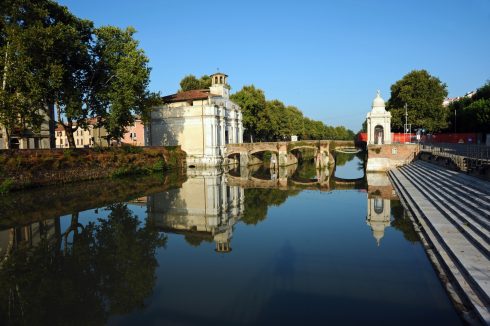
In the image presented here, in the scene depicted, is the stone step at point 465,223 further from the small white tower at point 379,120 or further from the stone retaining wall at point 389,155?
the small white tower at point 379,120

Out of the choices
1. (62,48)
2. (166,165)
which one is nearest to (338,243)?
(62,48)

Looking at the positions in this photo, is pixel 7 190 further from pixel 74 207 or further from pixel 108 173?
pixel 108 173

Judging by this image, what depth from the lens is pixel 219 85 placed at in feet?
202

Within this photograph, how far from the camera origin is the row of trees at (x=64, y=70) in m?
29.6

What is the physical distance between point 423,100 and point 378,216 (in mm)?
46049

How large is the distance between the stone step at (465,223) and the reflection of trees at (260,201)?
9203 millimetres

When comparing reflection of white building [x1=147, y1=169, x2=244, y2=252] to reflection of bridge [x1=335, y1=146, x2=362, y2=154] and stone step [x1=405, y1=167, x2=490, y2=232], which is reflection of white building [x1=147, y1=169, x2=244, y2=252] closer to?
stone step [x1=405, y1=167, x2=490, y2=232]

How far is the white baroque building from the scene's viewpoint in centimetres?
5381

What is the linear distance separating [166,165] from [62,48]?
70.7 ft

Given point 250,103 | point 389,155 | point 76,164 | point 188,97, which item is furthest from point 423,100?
point 76,164

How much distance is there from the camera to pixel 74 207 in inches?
915

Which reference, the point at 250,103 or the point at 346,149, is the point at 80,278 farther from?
the point at 346,149

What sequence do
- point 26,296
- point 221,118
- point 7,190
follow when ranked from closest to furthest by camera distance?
point 26,296
point 7,190
point 221,118

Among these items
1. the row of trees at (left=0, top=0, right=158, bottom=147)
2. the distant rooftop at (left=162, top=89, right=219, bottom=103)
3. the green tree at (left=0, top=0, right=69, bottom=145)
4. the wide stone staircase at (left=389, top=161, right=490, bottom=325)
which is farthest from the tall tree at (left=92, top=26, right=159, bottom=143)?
the wide stone staircase at (left=389, top=161, right=490, bottom=325)
